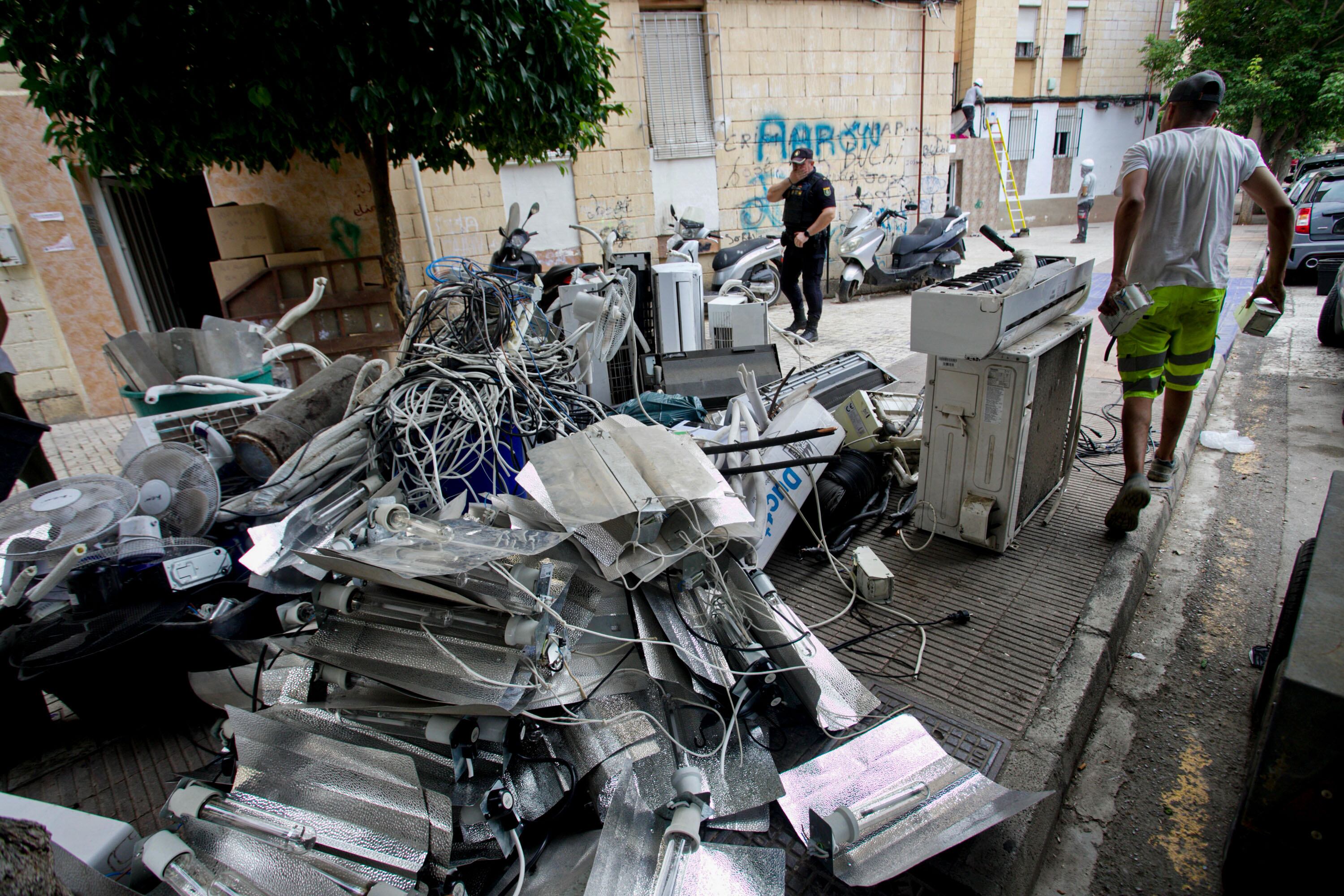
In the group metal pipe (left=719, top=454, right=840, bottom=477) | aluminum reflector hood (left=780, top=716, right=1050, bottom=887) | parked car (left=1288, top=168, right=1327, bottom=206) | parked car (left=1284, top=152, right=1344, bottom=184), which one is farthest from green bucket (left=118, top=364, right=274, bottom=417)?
parked car (left=1284, top=152, right=1344, bottom=184)

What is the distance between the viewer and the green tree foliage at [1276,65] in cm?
1349

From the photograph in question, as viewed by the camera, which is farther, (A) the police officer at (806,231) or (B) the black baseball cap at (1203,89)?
(A) the police officer at (806,231)

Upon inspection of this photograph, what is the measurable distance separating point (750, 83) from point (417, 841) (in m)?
9.78

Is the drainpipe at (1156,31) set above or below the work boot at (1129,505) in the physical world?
above

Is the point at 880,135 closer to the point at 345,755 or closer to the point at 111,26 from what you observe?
the point at 111,26

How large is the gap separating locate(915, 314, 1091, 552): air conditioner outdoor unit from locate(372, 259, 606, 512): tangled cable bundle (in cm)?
162

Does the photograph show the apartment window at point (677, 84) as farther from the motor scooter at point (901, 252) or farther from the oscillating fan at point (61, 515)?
the oscillating fan at point (61, 515)

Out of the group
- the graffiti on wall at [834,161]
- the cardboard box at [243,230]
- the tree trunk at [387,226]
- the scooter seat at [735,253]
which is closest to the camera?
the tree trunk at [387,226]

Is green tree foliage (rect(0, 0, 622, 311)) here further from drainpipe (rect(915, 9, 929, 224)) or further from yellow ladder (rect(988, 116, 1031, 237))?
yellow ladder (rect(988, 116, 1031, 237))

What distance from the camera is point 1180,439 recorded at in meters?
3.84

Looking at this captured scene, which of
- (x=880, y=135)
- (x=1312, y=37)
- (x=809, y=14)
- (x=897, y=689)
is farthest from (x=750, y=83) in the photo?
(x=1312, y=37)

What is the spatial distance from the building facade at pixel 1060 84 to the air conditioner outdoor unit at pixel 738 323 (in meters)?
16.2

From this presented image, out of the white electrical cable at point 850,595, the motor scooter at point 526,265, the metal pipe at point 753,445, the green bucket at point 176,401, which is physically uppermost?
the motor scooter at point 526,265

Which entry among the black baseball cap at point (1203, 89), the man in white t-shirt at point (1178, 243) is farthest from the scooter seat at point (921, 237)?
the black baseball cap at point (1203, 89)
